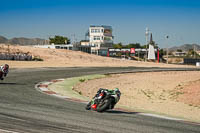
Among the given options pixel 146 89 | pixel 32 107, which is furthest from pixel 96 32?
pixel 32 107

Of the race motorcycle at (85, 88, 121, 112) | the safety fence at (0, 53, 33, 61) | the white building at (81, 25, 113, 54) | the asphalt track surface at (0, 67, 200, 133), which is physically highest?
the white building at (81, 25, 113, 54)

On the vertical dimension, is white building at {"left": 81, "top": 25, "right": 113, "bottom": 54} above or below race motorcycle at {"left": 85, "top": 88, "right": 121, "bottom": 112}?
above

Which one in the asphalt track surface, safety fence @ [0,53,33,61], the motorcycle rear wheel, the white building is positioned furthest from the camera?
the white building

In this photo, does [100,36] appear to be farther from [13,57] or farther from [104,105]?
[104,105]

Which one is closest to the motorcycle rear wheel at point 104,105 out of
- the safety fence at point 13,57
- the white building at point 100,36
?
the safety fence at point 13,57

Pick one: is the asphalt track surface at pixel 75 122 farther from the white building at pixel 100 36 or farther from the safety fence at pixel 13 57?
the white building at pixel 100 36

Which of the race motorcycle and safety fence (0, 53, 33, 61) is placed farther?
safety fence (0, 53, 33, 61)

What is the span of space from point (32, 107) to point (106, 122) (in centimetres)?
301

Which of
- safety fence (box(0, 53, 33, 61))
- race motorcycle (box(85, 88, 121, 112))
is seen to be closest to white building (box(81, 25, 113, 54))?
safety fence (box(0, 53, 33, 61))

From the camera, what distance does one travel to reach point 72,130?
7617 mm

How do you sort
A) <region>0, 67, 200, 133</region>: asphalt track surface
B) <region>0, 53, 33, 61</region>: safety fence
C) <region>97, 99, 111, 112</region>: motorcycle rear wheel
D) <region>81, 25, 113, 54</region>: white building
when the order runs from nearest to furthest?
<region>0, 67, 200, 133</region>: asphalt track surface, <region>97, 99, 111, 112</region>: motorcycle rear wheel, <region>0, 53, 33, 61</region>: safety fence, <region>81, 25, 113, 54</region>: white building

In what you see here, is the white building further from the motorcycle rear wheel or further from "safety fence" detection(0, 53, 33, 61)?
the motorcycle rear wheel

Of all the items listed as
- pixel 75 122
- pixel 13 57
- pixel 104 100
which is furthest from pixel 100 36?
pixel 75 122

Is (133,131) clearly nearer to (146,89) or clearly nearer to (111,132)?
(111,132)
